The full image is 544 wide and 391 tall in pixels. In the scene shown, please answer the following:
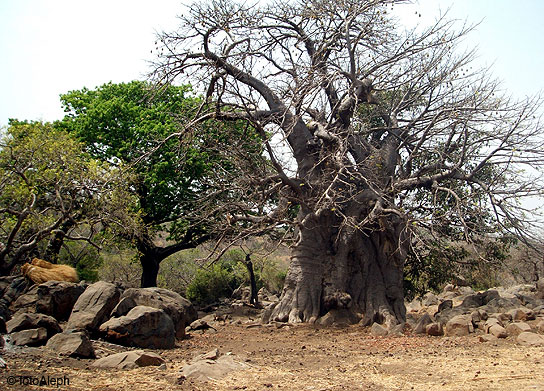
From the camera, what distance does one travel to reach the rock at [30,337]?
6.01 meters

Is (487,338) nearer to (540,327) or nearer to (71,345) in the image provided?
(540,327)

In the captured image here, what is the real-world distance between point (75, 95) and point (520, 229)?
15628 mm

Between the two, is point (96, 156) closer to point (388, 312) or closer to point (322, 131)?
point (322, 131)

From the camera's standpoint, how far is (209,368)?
5180 millimetres

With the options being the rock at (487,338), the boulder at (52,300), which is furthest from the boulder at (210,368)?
the rock at (487,338)

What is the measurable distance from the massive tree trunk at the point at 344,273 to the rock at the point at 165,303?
2479mm

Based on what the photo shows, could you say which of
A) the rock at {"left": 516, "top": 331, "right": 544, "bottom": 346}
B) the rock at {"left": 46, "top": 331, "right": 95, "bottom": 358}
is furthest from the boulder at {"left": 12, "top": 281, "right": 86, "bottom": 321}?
the rock at {"left": 516, "top": 331, "right": 544, "bottom": 346}

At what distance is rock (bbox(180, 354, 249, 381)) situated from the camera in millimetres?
4996

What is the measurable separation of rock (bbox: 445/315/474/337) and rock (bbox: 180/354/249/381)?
13.5 feet

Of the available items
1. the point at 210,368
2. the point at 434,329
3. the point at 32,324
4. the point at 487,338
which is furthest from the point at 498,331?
the point at 32,324

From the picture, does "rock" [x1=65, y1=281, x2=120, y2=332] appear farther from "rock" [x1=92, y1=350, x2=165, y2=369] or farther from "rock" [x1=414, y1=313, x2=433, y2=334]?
"rock" [x1=414, y1=313, x2=433, y2=334]

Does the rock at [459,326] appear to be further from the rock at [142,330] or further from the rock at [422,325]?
the rock at [142,330]

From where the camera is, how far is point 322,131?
10.7m

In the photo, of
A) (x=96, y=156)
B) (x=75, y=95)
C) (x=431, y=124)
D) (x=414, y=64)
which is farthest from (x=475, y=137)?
(x=75, y=95)
